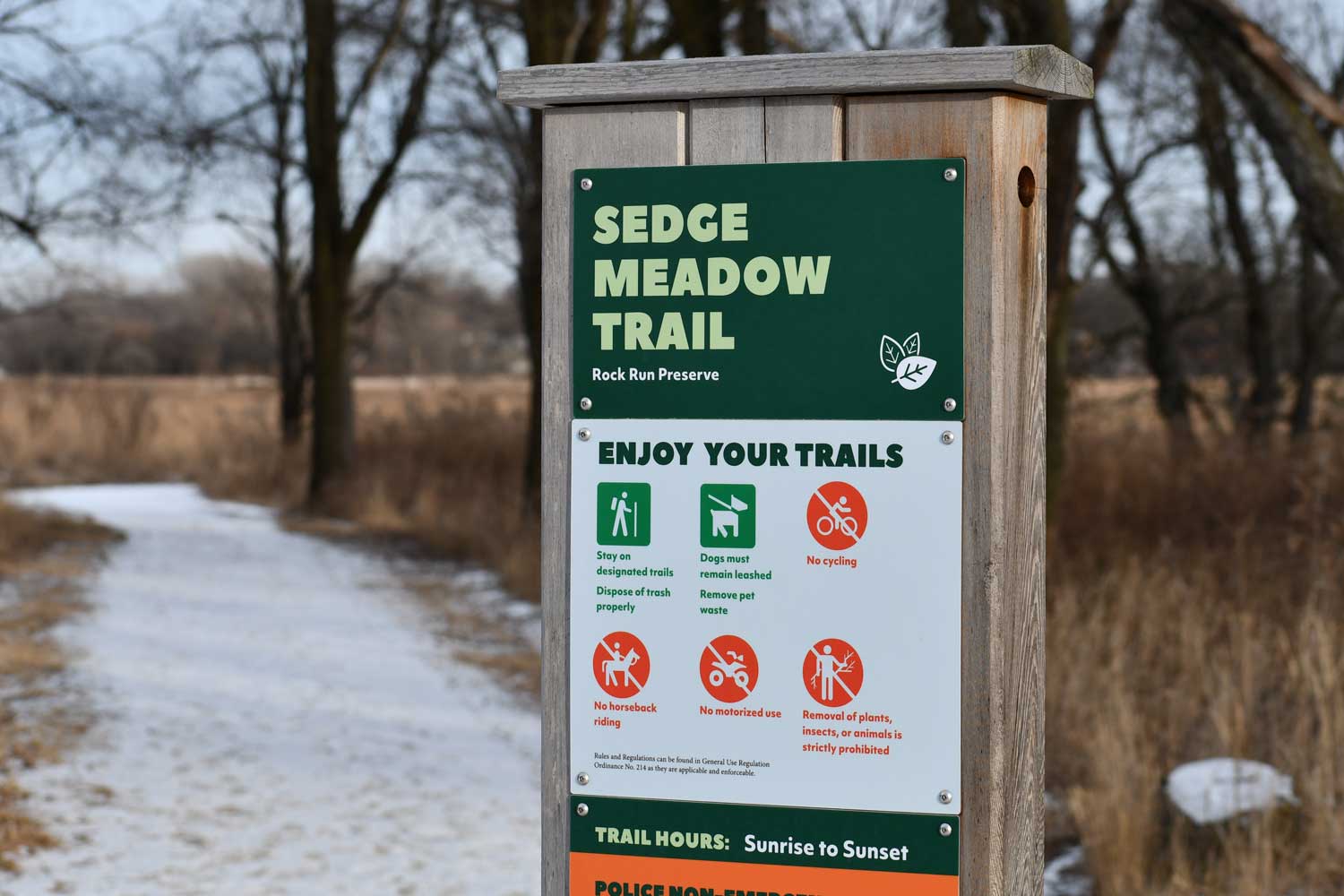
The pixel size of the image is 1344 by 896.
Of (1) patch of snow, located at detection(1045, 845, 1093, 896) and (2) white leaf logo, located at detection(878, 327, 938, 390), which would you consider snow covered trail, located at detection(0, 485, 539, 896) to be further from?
(2) white leaf logo, located at detection(878, 327, 938, 390)

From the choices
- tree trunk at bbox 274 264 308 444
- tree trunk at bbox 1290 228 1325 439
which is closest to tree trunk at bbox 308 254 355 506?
tree trunk at bbox 274 264 308 444

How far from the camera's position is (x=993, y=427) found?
2061 millimetres

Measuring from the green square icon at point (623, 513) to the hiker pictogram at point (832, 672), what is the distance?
297mm

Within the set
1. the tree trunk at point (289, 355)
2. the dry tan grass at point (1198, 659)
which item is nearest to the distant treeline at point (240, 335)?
the tree trunk at point (289, 355)

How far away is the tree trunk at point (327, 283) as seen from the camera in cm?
1539

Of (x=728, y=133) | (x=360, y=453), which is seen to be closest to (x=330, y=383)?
(x=360, y=453)

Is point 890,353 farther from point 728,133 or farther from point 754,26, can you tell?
point 754,26

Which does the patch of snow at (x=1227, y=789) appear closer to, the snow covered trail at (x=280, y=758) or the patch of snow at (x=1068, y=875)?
the patch of snow at (x=1068, y=875)

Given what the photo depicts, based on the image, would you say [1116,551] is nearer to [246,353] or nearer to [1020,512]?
[1020,512]

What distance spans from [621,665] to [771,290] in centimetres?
59

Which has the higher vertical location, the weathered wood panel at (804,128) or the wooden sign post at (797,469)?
the weathered wood panel at (804,128)

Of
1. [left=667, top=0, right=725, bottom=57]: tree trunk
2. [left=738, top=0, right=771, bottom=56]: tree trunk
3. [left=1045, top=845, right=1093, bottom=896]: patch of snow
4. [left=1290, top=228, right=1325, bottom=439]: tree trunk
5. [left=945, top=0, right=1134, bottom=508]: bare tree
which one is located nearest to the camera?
[left=1045, top=845, right=1093, bottom=896]: patch of snow

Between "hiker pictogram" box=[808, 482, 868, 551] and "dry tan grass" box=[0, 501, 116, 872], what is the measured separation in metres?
3.42

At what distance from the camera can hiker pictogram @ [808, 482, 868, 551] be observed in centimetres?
210
